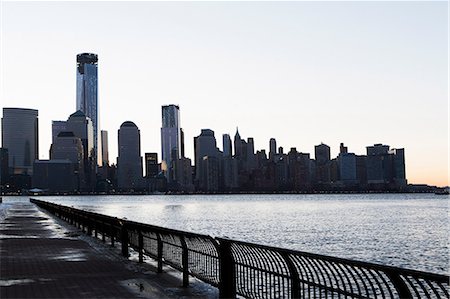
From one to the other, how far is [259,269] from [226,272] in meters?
1.67

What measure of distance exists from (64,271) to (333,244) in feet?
128

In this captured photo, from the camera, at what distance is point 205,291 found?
13.6 m

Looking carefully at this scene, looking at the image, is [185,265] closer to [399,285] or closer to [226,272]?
[226,272]

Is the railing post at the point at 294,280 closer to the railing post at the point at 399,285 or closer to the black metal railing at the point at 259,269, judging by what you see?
the black metal railing at the point at 259,269

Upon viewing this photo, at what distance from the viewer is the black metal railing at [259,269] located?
740 centimetres

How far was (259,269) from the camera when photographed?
35.1ft

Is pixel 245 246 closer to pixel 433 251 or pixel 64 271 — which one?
pixel 64 271

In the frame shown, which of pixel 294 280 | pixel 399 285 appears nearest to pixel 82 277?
pixel 294 280

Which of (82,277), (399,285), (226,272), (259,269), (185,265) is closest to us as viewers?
(399,285)

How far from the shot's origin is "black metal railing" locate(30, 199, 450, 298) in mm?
7404

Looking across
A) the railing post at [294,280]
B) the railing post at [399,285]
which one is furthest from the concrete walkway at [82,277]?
the railing post at [399,285]

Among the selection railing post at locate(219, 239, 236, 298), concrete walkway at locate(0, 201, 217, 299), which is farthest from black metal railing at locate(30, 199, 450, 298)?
concrete walkway at locate(0, 201, 217, 299)

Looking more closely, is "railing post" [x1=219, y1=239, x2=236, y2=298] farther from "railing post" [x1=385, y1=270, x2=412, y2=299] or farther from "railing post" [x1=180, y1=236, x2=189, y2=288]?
"railing post" [x1=385, y1=270, x2=412, y2=299]

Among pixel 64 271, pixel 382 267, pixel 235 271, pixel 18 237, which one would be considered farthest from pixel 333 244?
pixel 382 267
